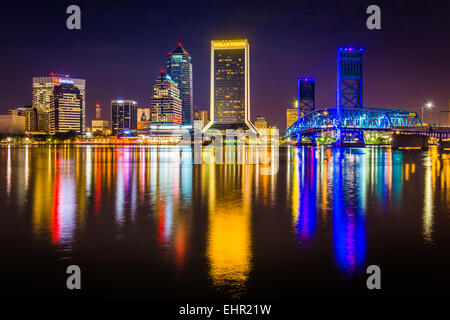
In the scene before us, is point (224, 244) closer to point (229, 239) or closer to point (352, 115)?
point (229, 239)

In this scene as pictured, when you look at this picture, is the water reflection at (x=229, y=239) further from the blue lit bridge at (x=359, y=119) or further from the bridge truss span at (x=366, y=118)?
the bridge truss span at (x=366, y=118)

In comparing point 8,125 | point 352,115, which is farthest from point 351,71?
point 8,125

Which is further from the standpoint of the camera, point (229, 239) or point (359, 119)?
point (359, 119)

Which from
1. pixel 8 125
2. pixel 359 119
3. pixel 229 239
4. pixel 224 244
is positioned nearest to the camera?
pixel 224 244

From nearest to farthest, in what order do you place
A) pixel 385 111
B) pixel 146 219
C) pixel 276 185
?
1. pixel 146 219
2. pixel 276 185
3. pixel 385 111

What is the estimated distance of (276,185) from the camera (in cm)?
2244

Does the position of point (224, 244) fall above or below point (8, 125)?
below

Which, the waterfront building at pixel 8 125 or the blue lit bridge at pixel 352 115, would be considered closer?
the blue lit bridge at pixel 352 115

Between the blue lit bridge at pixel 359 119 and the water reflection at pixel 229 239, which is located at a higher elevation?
the blue lit bridge at pixel 359 119

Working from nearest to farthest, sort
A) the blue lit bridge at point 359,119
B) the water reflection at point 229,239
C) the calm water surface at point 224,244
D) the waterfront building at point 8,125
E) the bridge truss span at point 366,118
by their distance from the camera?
the calm water surface at point 224,244 < the water reflection at point 229,239 < the blue lit bridge at point 359,119 < the bridge truss span at point 366,118 < the waterfront building at point 8,125

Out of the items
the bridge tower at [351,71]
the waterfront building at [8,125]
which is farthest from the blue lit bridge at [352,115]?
the waterfront building at [8,125]
